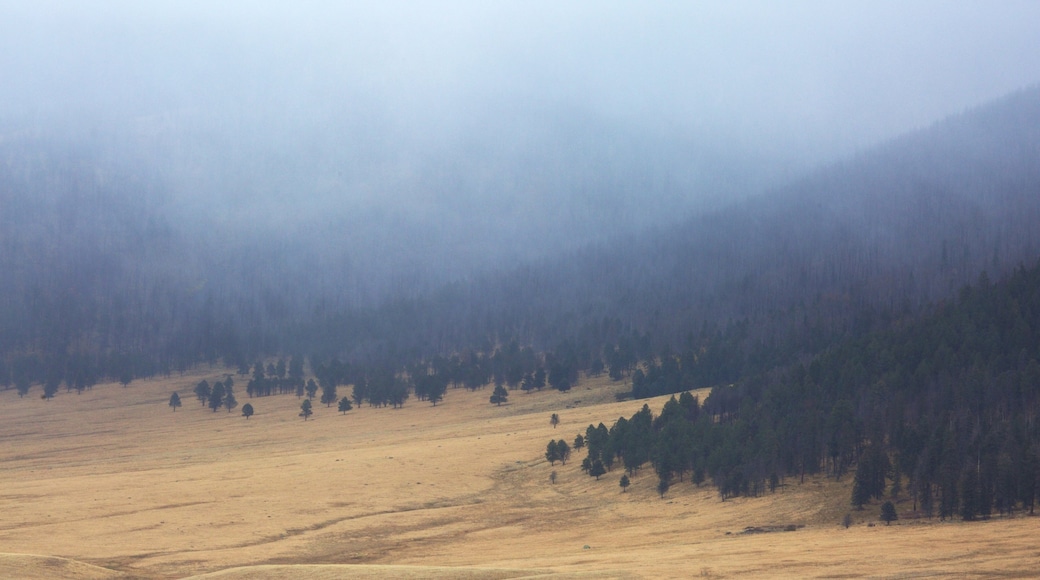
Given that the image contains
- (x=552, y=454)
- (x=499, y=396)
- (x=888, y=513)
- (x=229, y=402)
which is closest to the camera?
(x=888, y=513)

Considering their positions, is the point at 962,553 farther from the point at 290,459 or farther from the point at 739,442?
the point at 290,459

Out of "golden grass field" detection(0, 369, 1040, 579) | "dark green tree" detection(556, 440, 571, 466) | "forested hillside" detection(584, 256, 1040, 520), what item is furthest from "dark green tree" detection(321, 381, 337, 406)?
"forested hillside" detection(584, 256, 1040, 520)

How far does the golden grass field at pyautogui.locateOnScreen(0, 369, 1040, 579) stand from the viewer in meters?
43.6

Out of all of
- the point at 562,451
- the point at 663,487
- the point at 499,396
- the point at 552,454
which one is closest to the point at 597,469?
the point at 562,451

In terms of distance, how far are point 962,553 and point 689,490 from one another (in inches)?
1232

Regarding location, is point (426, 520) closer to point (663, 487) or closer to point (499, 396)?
point (663, 487)

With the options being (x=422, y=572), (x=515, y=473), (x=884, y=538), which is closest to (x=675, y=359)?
(x=515, y=473)

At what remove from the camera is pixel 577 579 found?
3878 cm

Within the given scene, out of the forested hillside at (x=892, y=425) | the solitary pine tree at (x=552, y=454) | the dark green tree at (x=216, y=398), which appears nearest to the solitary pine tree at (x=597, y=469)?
the forested hillside at (x=892, y=425)

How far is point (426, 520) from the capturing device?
6788cm

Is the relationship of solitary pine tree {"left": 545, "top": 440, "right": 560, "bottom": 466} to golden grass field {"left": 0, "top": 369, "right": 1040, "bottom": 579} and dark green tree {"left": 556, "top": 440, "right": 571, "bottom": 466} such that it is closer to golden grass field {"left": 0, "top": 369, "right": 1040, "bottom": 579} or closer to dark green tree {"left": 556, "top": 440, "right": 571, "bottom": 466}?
dark green tree {"left": 556, "top": 440, "right": 571, "bottom": 466}

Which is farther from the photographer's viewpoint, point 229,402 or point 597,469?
point 229,402

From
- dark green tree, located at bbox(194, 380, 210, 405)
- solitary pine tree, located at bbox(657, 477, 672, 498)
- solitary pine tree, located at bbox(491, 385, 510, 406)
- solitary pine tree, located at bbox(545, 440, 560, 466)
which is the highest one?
dark green tree, located at bbox(194, 380, 210, 405)

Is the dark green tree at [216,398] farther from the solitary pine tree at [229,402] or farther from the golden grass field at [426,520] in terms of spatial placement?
the golden grass field at [426,520]
